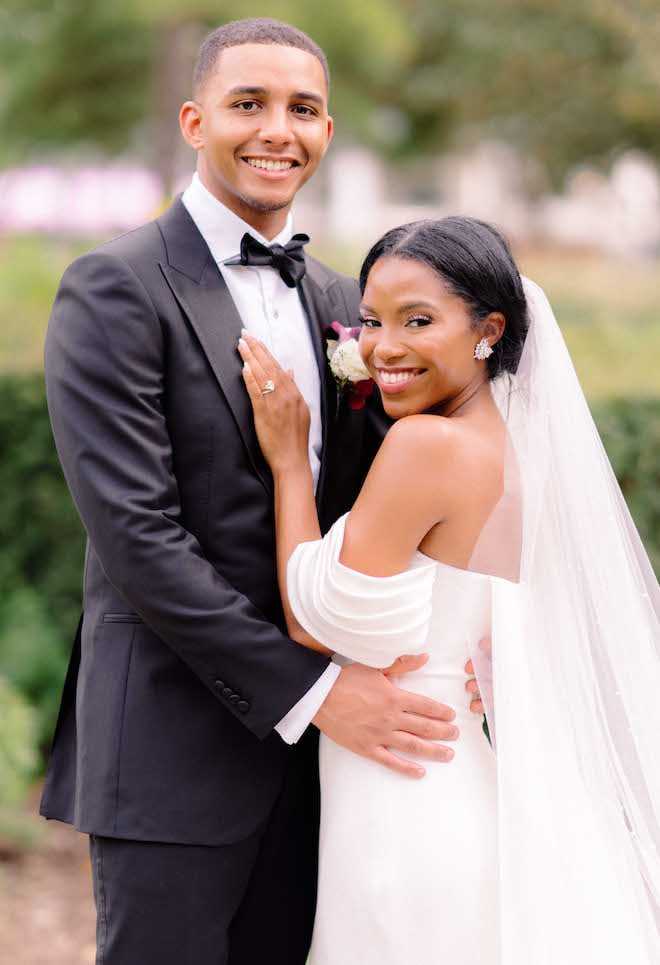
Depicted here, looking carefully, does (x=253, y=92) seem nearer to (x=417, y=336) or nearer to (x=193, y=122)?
(x=193, y=122)

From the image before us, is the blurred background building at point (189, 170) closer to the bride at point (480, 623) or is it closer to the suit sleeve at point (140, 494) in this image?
the bride at point (480, 623)

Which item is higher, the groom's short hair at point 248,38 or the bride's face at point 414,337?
the groom's short hair at point 248,38

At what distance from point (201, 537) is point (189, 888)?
73 cm

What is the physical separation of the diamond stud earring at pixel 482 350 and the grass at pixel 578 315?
8.37 ft

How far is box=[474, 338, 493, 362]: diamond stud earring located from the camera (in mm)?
2535

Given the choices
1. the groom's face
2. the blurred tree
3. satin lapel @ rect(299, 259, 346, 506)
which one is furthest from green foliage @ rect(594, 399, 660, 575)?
the blurred tree

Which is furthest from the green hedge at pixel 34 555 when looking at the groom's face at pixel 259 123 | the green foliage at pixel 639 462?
the groom's face at pixel 259 123

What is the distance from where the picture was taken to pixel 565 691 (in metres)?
2.56

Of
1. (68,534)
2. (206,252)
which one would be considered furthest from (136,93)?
(206,252)

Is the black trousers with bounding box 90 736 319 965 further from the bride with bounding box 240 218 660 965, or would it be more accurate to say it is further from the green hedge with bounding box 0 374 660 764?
the green hedge with bounding box 0 374 660 764

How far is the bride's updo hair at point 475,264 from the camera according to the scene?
2473mm

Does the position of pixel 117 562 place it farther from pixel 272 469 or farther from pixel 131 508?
pixel 272 469

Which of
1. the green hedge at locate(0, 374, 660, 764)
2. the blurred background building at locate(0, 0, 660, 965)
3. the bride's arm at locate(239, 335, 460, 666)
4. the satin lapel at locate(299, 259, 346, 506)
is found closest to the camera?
the bride's arm at locate(239, 335, 460, 666)

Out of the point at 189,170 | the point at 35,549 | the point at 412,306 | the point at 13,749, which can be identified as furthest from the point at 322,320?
the point at 189,170
